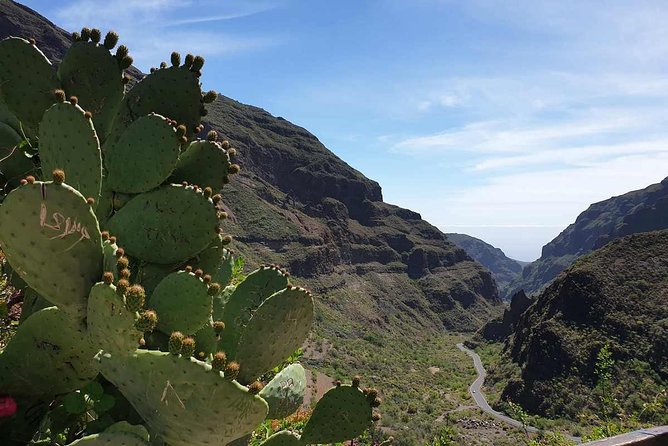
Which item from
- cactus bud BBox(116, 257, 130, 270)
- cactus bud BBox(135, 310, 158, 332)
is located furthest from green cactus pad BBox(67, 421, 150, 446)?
cactus bud BBox(116, 257, 130, 270)

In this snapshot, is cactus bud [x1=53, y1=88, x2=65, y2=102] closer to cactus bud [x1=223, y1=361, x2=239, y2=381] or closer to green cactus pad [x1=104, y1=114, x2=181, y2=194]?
green cactus pad [x1=104, y1=114, x2=181, y2=194]

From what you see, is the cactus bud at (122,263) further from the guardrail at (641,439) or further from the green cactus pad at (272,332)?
the guardrail at (641,439)

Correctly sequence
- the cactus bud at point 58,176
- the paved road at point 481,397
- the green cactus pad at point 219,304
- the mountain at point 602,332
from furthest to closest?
the paved road at point 481,397 → the mountain at point 602,332 → the green cactus pad at point 219,304 → the cactus bud at point 58,176

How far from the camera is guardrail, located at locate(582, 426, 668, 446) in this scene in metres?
2.62

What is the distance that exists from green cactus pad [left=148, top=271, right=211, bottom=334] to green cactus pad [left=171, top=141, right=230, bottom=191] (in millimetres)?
969

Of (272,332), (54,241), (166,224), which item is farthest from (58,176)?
(272,332)

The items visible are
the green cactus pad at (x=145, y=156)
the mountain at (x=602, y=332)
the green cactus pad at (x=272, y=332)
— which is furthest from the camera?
the mountain at (x=602, y=332)

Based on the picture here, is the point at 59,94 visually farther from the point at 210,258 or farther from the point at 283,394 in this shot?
the point at 283,394

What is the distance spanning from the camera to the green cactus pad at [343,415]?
2.31 metres

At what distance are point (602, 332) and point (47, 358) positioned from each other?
46075 millimetres

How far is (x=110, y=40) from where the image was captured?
298 centimetres

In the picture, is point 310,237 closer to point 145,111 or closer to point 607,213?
point 145,111

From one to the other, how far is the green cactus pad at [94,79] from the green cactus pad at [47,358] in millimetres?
1381

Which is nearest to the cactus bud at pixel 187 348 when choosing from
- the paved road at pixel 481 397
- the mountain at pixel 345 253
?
the paved road at pixel 481 397
